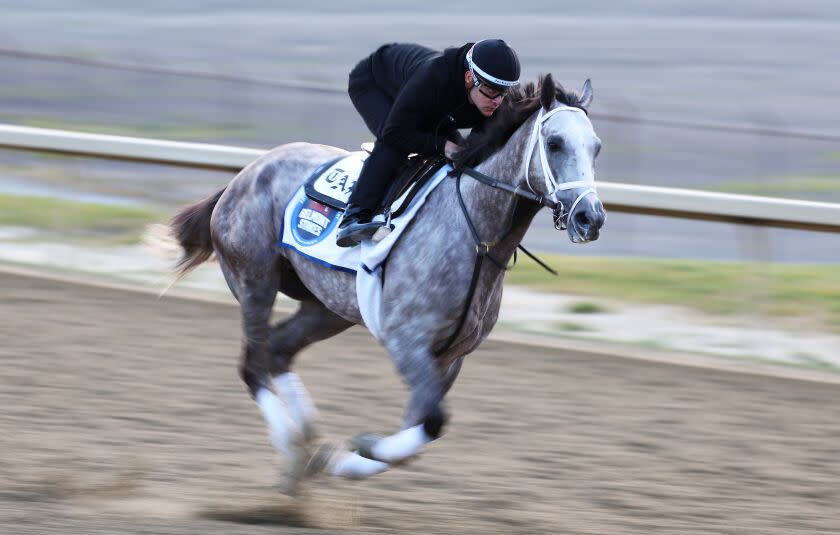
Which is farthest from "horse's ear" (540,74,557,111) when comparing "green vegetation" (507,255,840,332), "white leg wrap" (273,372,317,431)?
"green vegetation" (507,255,840,332)

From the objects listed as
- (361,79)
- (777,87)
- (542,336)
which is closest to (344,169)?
(361,79)

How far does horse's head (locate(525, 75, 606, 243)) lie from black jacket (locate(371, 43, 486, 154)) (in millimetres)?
427

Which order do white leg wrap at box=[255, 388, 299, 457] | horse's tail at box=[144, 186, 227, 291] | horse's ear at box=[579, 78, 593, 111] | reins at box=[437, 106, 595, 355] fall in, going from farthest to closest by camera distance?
horse's tail at box=[144, 186, 227, 291]
white leg wrap at box=[255, 388, 299, 457]
horse's ear at box=[579, 78, 593, 111]
reins at box=[437, 106, 595, 355]

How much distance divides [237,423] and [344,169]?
1.54 m

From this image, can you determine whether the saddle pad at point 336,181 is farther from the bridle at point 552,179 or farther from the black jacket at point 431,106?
the bridle at point 552,179

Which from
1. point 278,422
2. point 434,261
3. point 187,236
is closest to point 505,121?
point 434,261

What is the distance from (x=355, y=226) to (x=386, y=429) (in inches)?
60.9

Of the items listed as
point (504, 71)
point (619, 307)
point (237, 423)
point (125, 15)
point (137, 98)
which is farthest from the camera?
point (125, 15)

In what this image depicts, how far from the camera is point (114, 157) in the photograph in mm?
8875

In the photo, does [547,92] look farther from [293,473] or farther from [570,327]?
[570,327]

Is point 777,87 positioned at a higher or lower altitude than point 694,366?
lower

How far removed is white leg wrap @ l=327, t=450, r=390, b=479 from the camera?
482cm

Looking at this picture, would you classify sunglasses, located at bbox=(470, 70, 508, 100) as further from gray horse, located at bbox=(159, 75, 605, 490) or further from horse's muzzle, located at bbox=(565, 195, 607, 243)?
horse's muzzle, located at bbox=(565, 195, 607, 243)

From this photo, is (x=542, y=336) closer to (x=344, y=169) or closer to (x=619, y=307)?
(x=619, y=307)
